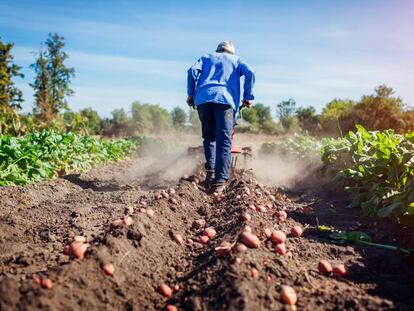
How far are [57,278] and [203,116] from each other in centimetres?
400

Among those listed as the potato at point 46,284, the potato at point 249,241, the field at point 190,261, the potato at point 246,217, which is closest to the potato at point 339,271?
the field at point 190,261

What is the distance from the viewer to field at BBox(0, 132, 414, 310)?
1.98 metres

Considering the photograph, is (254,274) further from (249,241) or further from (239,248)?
(249,241)

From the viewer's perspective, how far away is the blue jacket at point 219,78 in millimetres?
5543

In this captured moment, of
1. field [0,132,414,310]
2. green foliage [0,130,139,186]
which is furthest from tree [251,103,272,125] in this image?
field [0,132,414,310]

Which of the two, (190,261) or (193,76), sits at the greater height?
(193,76)

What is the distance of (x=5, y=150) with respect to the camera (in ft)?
22.4

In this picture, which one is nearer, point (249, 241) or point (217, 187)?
point (249, 241)

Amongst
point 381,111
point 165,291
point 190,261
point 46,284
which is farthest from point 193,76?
point 381,111

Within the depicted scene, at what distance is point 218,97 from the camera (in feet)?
18.0

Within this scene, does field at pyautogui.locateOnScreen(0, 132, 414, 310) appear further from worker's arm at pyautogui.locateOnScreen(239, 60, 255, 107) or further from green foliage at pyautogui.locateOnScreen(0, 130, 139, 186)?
green foliage at pyautogui.locateOnScreen(0, 130, 139, 186)

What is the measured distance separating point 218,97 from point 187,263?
10.5 ft

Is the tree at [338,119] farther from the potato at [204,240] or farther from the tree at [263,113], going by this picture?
the tree at [263,113]

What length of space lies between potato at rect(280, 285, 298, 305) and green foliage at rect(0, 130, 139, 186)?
582 cm
